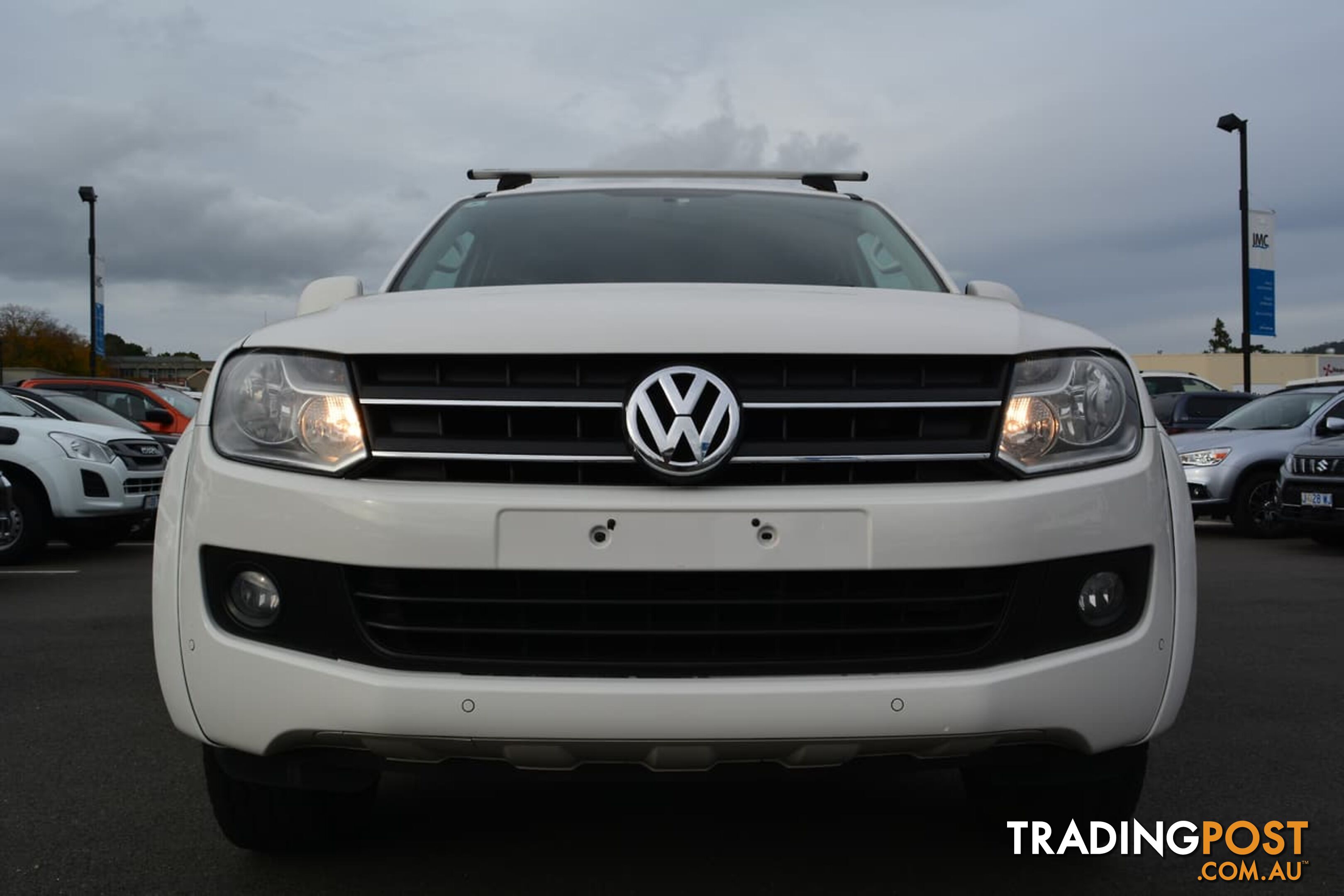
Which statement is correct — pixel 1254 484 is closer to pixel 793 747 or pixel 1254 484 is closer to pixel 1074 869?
pixel 1074 869

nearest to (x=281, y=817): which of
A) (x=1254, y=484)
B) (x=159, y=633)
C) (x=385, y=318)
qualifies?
(x=159, y=633)

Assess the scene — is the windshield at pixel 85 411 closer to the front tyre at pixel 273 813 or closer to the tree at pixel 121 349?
the front tyre at pixel 273 813

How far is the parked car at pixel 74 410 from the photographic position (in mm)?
11695

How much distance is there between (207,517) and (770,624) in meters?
1.11

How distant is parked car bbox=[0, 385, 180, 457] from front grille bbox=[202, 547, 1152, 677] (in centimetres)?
960

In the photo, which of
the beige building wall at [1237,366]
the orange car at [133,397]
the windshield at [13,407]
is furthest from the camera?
the beige building wall at [1237,366]

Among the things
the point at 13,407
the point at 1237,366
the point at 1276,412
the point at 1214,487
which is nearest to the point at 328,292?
the point at 13,407

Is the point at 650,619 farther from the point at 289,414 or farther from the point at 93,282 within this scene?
the point at 93,282

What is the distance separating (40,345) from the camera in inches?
3853

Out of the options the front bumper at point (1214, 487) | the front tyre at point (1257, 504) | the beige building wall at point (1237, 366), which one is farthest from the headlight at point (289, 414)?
the beige building wall at point (1237, 366)

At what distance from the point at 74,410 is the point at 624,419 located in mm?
11732

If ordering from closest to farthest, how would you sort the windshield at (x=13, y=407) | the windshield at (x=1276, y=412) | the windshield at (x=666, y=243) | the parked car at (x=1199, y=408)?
the windshield at (x=666, y=243) → the windshield at (x=13, y=407) → the windshield at (x=1276, y=412) → the parked car at (x=1199, y=408)

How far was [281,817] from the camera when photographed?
295 centimetres

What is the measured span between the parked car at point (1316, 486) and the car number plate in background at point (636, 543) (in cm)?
958
